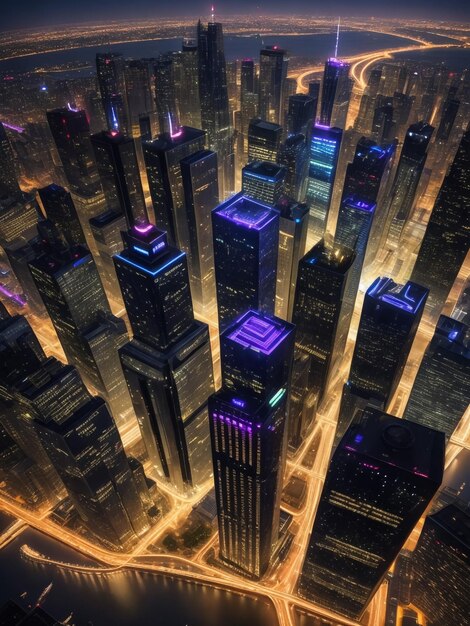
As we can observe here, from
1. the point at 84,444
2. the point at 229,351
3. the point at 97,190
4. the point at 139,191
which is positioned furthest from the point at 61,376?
the point at 97,190

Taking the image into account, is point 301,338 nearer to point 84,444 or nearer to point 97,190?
point 84,444

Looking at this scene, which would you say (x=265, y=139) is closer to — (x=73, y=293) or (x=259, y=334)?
(x=73, y=293)

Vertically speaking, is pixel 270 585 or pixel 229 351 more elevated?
pixel 229 351

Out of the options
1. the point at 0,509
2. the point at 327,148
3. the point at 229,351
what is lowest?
the point at 0,509

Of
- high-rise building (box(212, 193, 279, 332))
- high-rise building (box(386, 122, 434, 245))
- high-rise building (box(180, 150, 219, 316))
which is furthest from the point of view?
high-rise building (box(386, 122, 434, 245))

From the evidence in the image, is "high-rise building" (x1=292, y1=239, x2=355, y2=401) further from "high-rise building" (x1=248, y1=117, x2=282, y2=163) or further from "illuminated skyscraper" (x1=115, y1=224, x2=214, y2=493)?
"high-rise building" (x1=248, y1=117, x2=282, y2=163)

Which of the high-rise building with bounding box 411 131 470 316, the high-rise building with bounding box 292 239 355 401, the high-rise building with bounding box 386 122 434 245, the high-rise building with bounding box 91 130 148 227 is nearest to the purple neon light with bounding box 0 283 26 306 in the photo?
the high-rise building with bounding box 91 130 148 227
